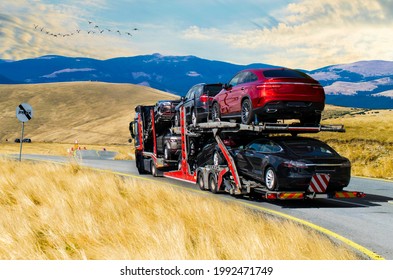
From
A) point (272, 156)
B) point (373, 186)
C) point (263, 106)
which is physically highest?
point (263, 106)

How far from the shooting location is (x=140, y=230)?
8016 mm

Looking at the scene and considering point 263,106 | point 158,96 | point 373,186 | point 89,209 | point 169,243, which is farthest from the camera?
point 158,96

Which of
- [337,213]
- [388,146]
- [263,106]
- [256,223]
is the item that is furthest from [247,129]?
[388,146]

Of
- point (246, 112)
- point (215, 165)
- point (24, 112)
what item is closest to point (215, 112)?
point (215, 165)

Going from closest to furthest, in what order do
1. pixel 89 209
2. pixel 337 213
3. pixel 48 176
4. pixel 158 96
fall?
pixel 89 209 < pixel 337 213 < pixel 48 176 < pixel 158 96

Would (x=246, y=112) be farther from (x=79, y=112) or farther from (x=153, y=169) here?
(x=79, y=112)

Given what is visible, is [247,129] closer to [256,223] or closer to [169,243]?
[256,223]

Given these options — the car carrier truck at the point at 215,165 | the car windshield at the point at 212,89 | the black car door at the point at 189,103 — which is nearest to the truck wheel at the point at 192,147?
the car carrier truck at the point at 215,165

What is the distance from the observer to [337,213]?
1188 cm

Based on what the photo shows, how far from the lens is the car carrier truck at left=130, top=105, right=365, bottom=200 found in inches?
492

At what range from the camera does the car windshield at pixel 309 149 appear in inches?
490

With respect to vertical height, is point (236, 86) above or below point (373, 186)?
above

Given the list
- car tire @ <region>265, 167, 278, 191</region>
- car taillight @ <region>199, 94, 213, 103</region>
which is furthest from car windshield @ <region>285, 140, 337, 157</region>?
car taillight @ <region>199, 94, 213, 103</region>

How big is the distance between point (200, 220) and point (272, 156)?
3.59 metres
